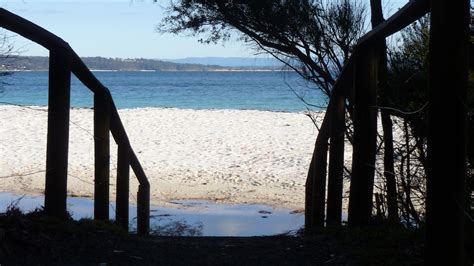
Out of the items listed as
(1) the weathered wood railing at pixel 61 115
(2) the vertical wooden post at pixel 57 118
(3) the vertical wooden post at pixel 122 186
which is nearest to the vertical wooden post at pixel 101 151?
(1) the weathered wood railing at pixel 61 115

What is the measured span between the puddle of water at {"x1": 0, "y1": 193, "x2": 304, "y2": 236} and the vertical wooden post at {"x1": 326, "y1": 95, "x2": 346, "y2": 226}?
318 cm

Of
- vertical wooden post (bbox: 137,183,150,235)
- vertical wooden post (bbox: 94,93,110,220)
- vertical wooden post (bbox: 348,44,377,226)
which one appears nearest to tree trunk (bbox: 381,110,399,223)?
vertical wooden post (bbox: 348,44,377,226)

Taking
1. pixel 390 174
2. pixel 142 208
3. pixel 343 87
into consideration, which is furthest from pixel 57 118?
pixel 142 208

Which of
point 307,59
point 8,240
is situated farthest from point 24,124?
point 8,240

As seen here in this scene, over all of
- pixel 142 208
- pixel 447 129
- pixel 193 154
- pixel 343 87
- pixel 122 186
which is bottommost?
pixel 142 208

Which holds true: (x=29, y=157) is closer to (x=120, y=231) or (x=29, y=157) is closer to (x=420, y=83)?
(x=120, y=231)

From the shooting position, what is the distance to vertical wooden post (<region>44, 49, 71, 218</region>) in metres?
4.09

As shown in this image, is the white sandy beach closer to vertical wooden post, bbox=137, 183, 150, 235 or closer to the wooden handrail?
vertical wooden post, bbox=137, 183, 150, 235

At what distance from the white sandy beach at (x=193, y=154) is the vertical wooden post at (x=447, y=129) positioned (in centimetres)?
622

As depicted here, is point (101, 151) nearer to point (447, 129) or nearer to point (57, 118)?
point (57, 118)

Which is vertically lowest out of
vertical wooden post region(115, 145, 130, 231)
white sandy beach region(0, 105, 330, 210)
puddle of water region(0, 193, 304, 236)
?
puddle of water region(0, 193, 304, 236)

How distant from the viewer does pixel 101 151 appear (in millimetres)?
5090

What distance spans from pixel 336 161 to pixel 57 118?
1993 mm

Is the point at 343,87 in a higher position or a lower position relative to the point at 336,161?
higher
